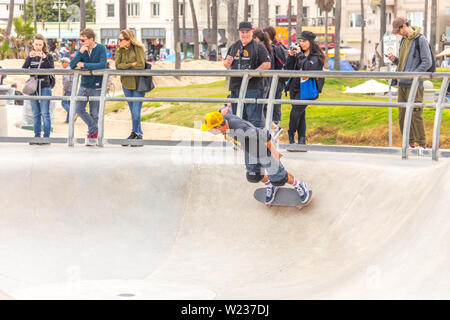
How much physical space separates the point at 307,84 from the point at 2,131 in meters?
5.70

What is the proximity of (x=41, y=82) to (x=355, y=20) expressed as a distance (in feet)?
245

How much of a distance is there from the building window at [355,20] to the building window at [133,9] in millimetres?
26919

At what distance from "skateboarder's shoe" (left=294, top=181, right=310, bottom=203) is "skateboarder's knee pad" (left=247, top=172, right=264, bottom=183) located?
1.38ft

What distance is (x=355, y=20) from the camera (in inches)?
3201

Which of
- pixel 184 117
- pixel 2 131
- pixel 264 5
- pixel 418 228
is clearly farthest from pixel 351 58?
pixel 418 228

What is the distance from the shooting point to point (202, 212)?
8.23 metres

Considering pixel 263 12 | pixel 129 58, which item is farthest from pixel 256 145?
pixel 263 12

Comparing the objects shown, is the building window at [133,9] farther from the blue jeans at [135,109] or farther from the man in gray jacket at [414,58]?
the man in gray jacket at [414,58]

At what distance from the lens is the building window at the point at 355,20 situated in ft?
266

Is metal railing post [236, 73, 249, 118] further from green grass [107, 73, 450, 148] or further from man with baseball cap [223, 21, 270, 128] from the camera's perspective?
green grass [107, 73, 450, 148]

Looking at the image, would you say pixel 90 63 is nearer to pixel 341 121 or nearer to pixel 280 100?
pixel 280 100

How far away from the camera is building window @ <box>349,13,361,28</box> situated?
81000mm

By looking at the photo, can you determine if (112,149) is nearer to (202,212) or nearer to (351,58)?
(202,212)
